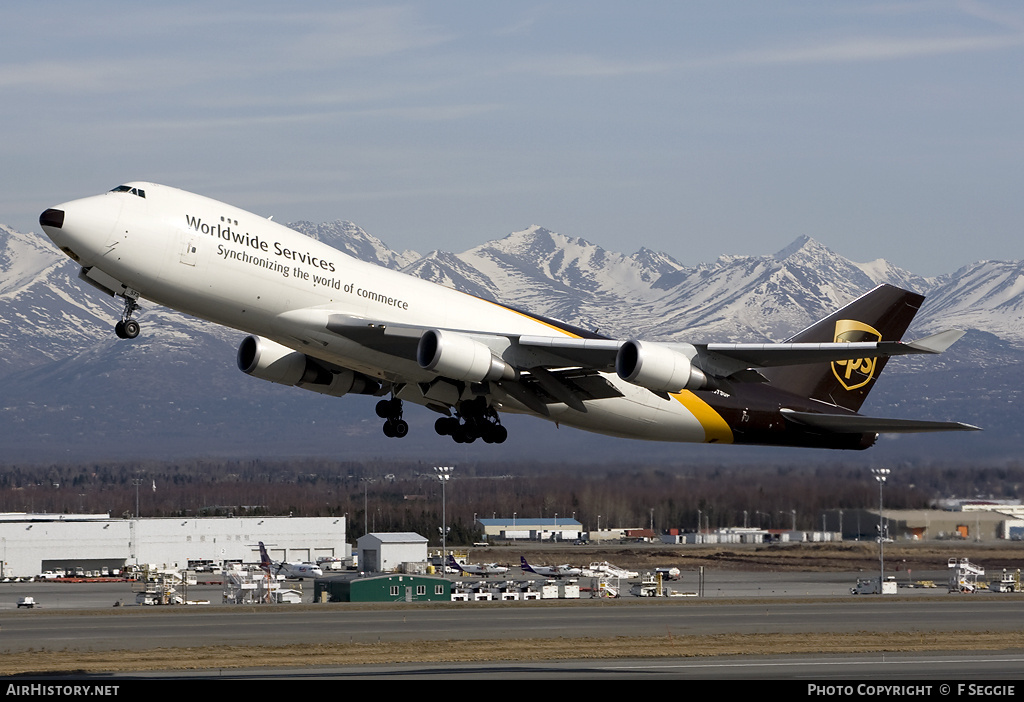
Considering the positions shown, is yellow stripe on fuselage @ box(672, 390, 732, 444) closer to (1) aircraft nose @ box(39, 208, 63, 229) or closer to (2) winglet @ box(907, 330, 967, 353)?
(2) winglet @ box(907, 330, 967, 353)

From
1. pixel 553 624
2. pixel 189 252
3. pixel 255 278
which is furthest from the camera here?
pixel 553 624

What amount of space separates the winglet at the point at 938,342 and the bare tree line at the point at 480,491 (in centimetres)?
1754

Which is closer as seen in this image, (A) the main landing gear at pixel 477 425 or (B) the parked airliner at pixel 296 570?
(A) the main landing gear at pixel 477 425

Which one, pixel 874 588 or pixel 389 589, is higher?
pixel 389 589

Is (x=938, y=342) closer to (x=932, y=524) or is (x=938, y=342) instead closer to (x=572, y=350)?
(x=572, y=350)

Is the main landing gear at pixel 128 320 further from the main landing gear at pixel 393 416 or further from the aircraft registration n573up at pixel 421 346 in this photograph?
the main landing gear at pixel 393 416

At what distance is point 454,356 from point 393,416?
19.3 feet

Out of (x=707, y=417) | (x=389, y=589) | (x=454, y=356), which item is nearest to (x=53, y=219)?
(x=454, y=356)

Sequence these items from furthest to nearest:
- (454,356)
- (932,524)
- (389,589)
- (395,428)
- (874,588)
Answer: (932,524)
(874,588)
(389,589)
(395,428)
(454,356)

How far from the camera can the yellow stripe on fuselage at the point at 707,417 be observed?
39.9 metres

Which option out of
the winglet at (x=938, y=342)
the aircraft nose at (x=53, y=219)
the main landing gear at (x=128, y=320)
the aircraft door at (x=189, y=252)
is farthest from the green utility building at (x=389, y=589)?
the winglet at (x=938, y=342)

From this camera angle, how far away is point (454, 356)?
33.6m
